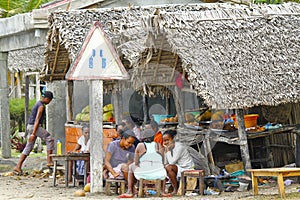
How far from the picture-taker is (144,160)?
12.4 m

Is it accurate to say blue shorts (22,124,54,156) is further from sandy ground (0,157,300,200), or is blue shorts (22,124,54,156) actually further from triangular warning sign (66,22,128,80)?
triangular warning sign (66,22,128,80)

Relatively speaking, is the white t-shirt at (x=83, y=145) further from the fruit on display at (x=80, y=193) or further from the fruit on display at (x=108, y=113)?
the fruit on display at (x=108, y=113)

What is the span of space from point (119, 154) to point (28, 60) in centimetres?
1054

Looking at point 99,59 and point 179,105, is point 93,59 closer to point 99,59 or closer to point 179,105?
point 99,59

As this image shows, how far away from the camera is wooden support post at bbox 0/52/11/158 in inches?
741

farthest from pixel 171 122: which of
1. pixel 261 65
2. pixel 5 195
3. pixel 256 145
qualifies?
pixel 5 195

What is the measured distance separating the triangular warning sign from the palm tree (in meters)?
12.9

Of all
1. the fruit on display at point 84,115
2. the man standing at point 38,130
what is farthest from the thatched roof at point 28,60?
the man standing at point 38,130

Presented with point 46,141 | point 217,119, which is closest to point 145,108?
point 46,141

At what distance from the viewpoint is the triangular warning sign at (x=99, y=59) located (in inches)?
482

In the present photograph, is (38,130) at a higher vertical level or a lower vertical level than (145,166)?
higher

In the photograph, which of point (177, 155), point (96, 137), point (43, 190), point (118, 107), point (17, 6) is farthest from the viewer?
point (17, 6)

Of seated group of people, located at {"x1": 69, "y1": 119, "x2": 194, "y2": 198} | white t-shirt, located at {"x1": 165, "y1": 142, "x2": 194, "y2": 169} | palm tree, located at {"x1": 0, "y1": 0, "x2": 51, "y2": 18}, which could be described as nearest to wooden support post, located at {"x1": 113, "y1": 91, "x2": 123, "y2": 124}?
seated group of people, located at {"x1": 69, "y1": 119, "x2": 194, "y2": 198}

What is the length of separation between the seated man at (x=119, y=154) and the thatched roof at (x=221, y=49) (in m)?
1.47
